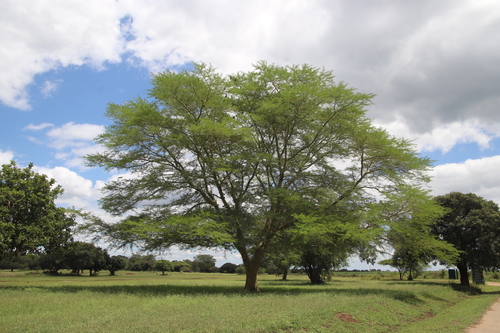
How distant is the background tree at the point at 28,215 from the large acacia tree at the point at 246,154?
6579mm

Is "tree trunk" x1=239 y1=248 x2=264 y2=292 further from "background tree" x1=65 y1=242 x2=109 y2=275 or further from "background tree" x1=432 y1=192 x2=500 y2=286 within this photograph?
"background tree" x1=65 y1=242 x2=109 y2=275

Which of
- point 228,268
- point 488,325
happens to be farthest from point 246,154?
point 228,268

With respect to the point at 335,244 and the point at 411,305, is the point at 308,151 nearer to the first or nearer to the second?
the point at 335,244

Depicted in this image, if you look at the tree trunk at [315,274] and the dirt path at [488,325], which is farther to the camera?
the tree trunk at [315,274]

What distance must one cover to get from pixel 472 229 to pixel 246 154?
2253 cm

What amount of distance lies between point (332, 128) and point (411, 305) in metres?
9.90

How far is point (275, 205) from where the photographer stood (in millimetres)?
18938

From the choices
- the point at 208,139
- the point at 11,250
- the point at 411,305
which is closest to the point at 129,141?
the point at 208,139

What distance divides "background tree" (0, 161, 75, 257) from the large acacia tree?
21.6 ft

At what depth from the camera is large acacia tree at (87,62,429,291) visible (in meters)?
17.6

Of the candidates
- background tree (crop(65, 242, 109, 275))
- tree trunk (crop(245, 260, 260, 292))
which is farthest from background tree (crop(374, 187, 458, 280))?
background tree (crop(65, 242, 109, 275))

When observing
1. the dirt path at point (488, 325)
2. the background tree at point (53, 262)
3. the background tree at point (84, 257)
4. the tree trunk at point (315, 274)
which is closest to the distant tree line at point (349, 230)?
the tree trunk at point (315, 274)

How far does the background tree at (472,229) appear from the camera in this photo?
1065 inches

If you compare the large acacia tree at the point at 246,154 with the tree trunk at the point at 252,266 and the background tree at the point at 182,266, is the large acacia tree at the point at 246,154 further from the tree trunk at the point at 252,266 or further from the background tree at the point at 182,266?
the background tree at the point at 182,266
